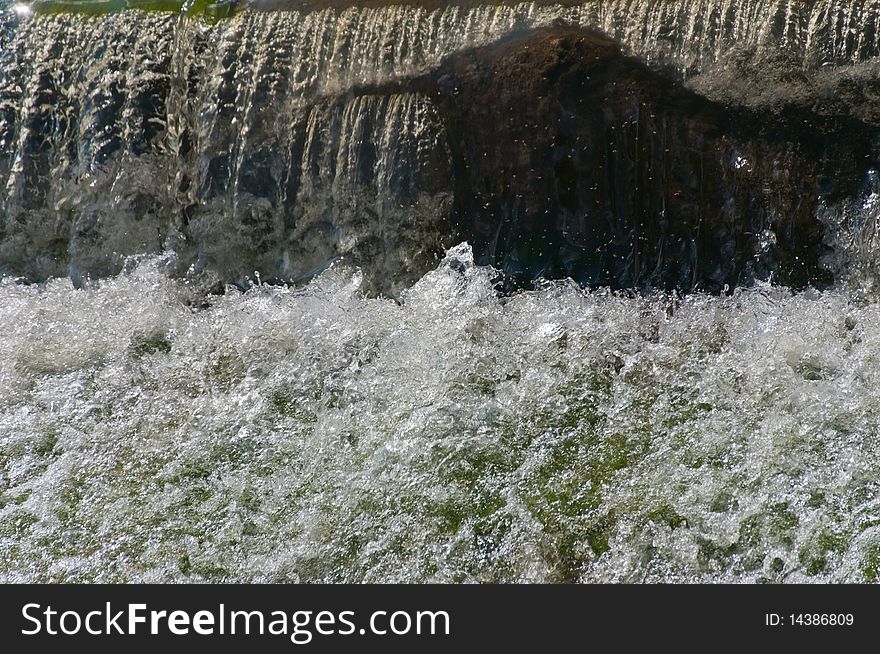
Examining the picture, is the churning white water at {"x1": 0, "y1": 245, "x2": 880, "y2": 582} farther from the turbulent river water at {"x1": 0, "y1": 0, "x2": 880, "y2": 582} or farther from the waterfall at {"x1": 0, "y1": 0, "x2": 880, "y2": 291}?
the waterfall at {"x1": 0, "y1": 0, "x2": 880, "y2": 291}

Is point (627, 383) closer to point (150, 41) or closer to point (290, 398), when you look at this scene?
point (290, 398)

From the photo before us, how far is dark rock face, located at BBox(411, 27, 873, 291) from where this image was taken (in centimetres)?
507

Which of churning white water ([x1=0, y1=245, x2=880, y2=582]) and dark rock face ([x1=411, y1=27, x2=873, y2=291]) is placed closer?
churning white water ([x1=0, y1=245, x2=880, y2=582])


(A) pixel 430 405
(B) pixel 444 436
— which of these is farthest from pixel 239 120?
(B) pixel 444 436

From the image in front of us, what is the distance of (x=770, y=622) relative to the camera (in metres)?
3.39

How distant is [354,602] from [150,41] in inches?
144

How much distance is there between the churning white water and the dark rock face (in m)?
0.19

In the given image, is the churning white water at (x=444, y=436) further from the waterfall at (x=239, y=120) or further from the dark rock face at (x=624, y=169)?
the waterfall at (x=239, y=120)

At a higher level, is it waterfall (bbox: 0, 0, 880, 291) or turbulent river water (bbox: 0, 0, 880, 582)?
waterfall (bbox: 0, 0, 880, 291)

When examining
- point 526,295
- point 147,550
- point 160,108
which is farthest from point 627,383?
point 160,108

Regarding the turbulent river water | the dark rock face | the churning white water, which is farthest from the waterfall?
the churning white water

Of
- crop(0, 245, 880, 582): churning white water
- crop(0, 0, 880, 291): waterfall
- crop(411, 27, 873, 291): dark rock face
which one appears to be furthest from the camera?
crop(0, 0, 880, 291): waterfall

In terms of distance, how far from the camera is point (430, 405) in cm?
471

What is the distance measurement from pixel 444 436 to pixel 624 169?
5.67 ft
